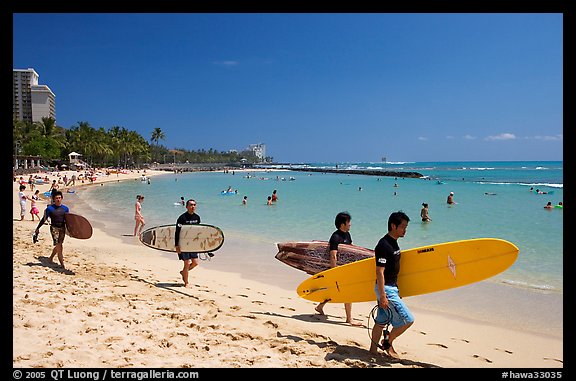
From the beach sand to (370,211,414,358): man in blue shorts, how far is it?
48cm

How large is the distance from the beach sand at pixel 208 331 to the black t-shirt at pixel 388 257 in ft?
2.97

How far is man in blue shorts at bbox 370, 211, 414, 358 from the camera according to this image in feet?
12.0

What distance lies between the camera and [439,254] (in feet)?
14.5

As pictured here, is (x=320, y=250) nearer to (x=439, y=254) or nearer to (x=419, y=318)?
(x=419, y=318)

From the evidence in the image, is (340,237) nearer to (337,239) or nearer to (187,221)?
(337,239)

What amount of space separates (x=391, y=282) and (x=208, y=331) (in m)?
2.23

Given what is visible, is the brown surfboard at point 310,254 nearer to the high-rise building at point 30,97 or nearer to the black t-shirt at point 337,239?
the black t-shirt at point 337,239

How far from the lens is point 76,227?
729 centimetres

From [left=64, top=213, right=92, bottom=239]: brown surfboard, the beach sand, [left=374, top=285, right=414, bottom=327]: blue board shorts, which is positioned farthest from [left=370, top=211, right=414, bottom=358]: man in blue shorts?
[left=64, top=213, right=92, bottom=239]: brown surfboard

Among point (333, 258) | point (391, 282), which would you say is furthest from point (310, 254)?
point (391, 282)

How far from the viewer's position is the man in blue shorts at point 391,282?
3650 mm
